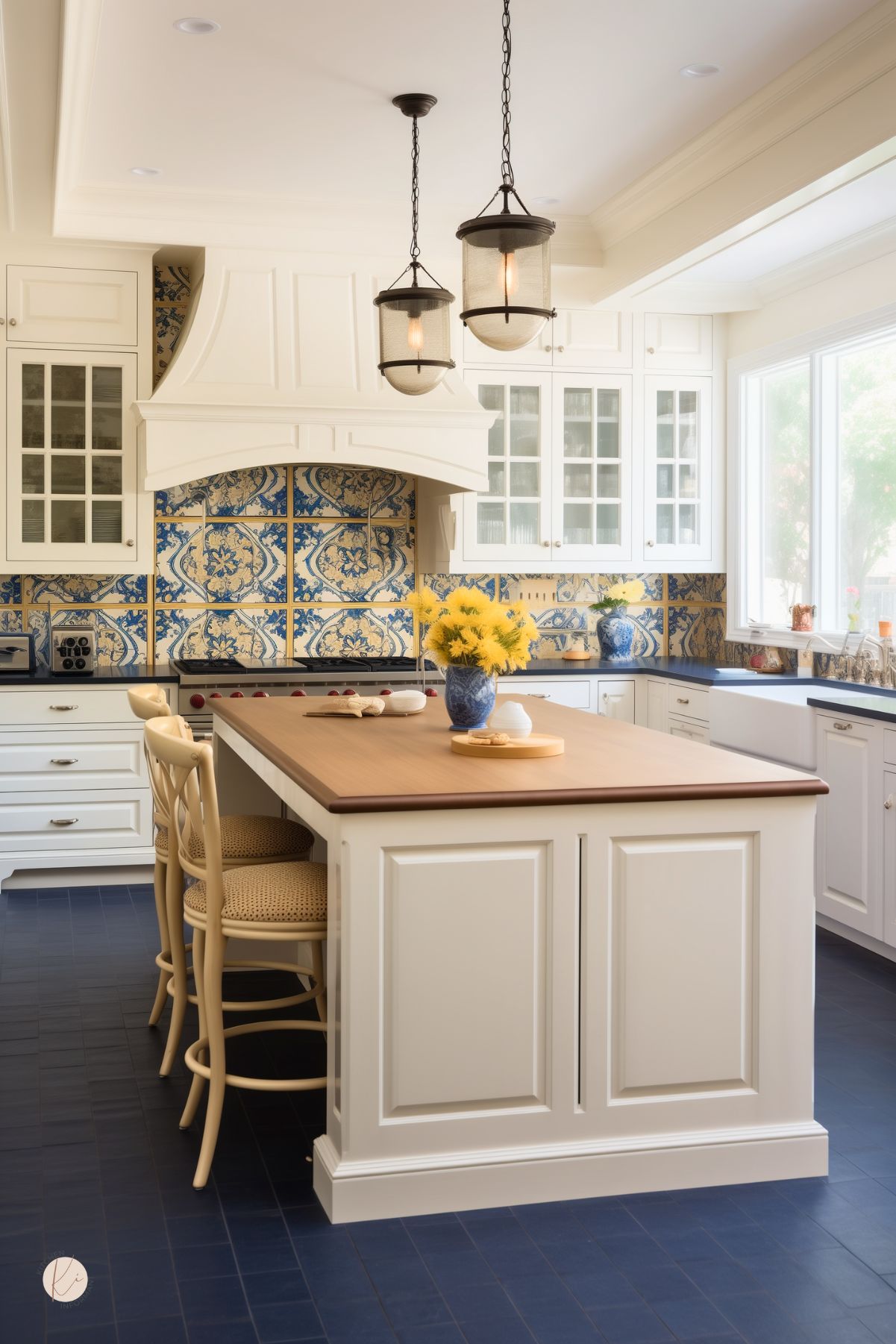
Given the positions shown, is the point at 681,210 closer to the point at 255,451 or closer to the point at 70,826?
the point at 255,451

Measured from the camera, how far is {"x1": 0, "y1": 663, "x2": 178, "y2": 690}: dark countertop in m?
5.18

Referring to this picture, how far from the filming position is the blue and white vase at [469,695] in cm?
343

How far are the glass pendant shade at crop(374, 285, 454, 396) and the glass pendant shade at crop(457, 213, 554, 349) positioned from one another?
64cm

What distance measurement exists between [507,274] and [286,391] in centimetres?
260

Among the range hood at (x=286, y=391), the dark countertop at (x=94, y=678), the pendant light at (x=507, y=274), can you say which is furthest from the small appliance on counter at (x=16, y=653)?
the pendant light at (x=507, y=274)

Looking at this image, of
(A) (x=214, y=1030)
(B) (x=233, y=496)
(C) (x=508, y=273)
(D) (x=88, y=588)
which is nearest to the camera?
(A) (x=214, y=1030)

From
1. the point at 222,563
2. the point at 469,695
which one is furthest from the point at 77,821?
the point at 469,695

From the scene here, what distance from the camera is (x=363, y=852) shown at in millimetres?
2500

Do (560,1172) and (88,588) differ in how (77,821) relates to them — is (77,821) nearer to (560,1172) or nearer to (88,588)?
(88,588)

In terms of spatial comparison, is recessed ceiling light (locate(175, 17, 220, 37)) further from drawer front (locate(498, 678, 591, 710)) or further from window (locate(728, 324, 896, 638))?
drawer front (locate(498, 678, 591, 710))

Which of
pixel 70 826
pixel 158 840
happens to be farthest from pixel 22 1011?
pixel 70 826

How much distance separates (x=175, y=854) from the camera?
3127 millimetres

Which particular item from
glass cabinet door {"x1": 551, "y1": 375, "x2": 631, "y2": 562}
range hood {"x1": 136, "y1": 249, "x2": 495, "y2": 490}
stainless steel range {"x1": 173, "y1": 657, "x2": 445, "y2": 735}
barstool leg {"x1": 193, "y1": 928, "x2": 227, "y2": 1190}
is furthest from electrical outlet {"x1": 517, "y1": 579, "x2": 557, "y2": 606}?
barstool leg {"x1": 193, "y1": 928, "x2": 227, "y2": 1190}

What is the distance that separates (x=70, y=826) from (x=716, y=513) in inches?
133
